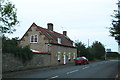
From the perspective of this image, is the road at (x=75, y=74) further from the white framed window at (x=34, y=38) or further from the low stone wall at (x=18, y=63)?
the white framed window at (x=34, y=38)

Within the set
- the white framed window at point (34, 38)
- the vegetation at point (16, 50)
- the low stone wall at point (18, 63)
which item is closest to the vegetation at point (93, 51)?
the white framed window at point (34, 38)

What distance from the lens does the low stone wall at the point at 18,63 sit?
75.8 feet

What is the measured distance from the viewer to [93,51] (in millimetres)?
76000

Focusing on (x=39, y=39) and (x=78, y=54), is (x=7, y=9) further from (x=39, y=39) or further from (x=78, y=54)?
(x=78, y=54)

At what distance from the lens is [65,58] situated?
4581cm

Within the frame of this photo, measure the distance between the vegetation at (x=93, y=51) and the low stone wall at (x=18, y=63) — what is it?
2716cm

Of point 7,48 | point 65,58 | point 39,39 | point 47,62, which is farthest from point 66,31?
point 7,48

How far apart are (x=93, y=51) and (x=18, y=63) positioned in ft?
174

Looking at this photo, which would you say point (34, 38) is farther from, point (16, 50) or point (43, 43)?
point (16, 50)

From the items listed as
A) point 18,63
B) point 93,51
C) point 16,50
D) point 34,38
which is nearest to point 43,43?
point 34,38

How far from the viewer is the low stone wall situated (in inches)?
910

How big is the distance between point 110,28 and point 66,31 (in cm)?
3220

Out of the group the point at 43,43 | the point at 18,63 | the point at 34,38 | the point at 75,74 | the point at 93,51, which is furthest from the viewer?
the point at 93,51

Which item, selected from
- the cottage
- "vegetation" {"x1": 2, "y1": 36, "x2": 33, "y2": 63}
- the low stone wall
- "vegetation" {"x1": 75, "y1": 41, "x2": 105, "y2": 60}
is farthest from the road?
"vegetation" {"x1": 75, "y1": 41, "x2": 105, "y2": 60}
